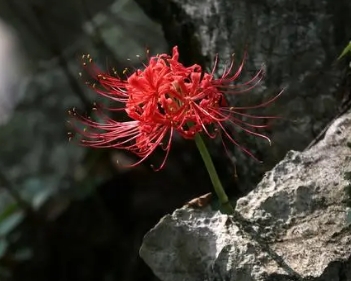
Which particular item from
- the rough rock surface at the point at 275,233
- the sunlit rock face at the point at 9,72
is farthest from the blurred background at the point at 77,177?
the rough rock surface at the point at 275,233

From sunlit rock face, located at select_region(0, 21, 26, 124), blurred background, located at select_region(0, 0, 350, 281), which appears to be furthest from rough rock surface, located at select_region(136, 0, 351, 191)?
sunlit rock face, located at select_region(0, 21, 26, 124)

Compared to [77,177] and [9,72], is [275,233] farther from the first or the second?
[9,72]

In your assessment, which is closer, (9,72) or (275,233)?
(275,233)

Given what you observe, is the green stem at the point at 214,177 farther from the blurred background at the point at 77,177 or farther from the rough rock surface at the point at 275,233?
the blurred background at the point at 77,177

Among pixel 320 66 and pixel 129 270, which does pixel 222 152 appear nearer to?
pixel 320 66

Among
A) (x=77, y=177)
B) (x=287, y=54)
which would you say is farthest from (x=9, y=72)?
(x=287, y=54)

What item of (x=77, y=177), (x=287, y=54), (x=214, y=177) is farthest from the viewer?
(x=77, y=177)
